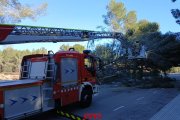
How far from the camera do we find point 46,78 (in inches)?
532

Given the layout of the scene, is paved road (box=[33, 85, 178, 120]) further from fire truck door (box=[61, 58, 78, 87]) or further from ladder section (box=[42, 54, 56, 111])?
fire truck door (box=[61, 58, 78, 87])

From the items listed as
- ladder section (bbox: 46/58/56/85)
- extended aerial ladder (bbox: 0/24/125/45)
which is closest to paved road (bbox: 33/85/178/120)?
ladder section (bbox: 46/58/56/85)

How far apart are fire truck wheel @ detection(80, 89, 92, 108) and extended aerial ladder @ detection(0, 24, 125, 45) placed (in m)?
2.68

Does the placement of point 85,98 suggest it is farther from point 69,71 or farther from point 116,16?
point 116,16

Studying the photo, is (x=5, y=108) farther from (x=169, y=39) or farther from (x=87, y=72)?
(x=169, y=39)

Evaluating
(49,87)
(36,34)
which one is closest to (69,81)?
(49,87)

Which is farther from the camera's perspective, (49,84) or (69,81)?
(69,81)

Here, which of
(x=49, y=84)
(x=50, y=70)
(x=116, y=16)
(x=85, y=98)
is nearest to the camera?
(x=49, y=84)

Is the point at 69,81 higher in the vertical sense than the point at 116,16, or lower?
A: lower

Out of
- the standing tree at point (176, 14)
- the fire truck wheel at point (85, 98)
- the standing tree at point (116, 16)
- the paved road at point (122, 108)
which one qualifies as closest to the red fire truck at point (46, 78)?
the fire truck wheel at point (85, 98)

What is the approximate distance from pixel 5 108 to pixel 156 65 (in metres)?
22.2

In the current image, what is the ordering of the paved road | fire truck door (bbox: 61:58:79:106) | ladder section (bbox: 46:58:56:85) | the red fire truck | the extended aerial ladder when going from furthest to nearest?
fire truck door (bbox: 61:58:79:106) → the paved road → ladder section (bbox: 46:58:56:85) → the red fire truck → the extended aerial ladder

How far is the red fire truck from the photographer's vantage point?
1101 centimetres

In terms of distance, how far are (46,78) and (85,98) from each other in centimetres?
334
